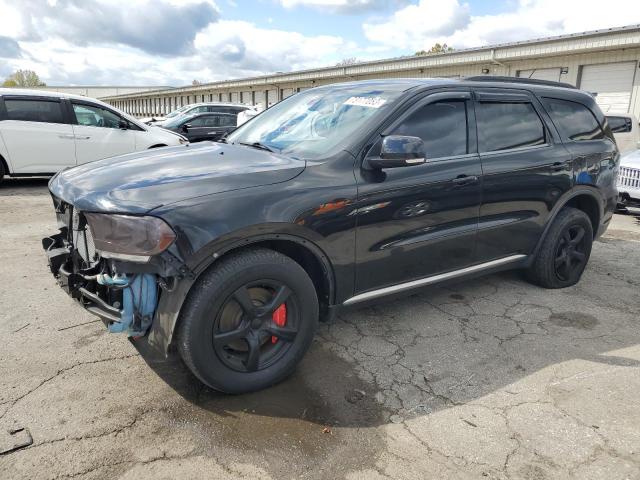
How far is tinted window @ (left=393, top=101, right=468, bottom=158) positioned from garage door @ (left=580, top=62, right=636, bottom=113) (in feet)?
42.1

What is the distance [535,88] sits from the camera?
4.27 meters

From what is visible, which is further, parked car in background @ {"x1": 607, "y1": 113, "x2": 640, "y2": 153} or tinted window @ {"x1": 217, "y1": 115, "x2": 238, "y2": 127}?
tinted window @ {"x1": 217, "y1": 115, "x2": 238, "y2": 127}

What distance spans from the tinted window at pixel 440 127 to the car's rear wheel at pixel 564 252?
138cm

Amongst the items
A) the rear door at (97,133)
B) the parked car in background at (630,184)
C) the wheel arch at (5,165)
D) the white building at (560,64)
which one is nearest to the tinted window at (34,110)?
the rear door at (97,133)

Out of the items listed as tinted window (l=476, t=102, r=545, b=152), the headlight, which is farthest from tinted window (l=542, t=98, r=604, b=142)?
the headlight

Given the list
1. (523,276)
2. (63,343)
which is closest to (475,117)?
(523,276)

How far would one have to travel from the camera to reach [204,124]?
15.6 metres

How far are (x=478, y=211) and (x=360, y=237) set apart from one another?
1.14 meters

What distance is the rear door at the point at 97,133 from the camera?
9102 mm

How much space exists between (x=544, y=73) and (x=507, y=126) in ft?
47.1

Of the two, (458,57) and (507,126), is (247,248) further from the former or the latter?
(458,57)

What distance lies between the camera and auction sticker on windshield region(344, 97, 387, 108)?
332 centimetres

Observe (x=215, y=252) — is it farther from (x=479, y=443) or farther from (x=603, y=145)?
(x=603, y=145)

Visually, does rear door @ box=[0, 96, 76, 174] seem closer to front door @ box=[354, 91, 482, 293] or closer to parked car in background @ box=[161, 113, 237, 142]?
parked car in background @ box=[161, 113, 237, 142]
